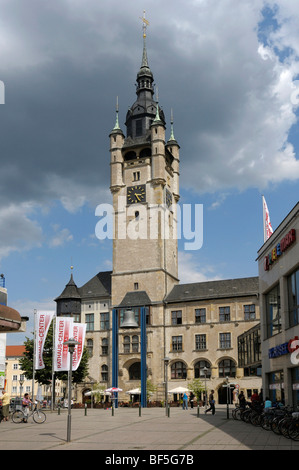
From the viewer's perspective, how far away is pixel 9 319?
24750mm

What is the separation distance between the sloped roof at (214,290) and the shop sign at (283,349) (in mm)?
35653

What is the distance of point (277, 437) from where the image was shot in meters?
21.0

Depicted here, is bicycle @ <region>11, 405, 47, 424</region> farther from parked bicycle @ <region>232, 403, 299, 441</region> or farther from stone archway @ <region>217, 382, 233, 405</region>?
stone archway @ <region>217, 382, 233, 405</region>

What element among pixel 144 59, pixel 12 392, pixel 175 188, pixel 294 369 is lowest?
pixel 12 392

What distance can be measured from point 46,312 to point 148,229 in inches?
1173

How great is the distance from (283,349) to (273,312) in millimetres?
4657

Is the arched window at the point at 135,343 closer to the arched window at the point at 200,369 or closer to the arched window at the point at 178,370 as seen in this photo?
the arched window at the point at 178,370

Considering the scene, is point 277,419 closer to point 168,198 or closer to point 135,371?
point 135,371

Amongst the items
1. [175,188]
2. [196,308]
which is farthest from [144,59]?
[196,308]

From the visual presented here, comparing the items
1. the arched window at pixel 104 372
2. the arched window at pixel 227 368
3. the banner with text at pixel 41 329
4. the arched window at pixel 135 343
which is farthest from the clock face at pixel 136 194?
the banner with text at pixel 41 329

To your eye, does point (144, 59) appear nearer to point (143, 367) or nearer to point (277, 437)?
point (143, 367)

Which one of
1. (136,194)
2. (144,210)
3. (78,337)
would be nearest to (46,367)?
(78,337)

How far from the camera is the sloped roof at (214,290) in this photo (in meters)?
68.6
